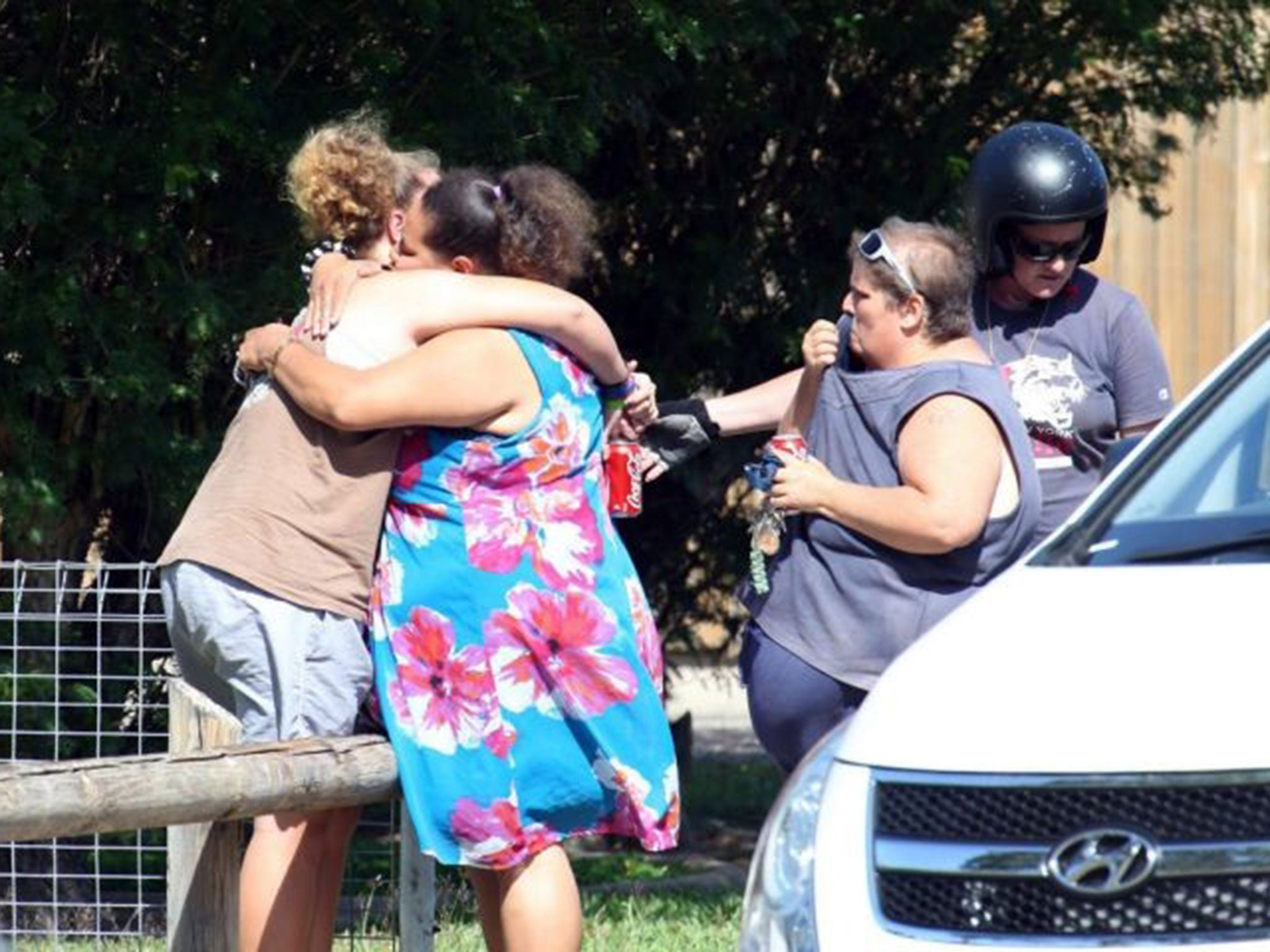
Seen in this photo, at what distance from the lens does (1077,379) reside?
17.6 feet

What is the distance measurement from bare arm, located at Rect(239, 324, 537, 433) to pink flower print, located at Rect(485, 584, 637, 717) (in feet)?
1.14

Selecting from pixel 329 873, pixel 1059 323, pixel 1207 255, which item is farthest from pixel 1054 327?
pixel 1207 255

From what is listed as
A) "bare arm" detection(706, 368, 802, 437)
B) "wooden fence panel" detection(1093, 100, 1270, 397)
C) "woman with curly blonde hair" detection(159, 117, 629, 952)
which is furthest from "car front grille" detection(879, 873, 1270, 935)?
"wooden fence panel" detection(1093, 100, 1270, 397)

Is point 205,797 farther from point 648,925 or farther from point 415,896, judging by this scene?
point 648,925

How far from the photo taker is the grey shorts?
4.67 meters

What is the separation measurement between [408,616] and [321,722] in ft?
0.84

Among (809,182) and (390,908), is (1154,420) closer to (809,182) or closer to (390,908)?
(390,908)

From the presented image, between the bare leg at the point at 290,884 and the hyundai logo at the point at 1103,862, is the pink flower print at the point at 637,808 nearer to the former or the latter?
the bare leg at the point at 290,884

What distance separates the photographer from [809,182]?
31.2 ft

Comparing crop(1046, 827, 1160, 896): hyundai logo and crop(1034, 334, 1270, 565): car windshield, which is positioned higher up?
crop(1034, 334, 1270, 565): car windshield

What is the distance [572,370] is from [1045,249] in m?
1.11

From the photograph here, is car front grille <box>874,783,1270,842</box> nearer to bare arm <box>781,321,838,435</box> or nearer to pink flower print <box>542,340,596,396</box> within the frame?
pink flower print <box>542,340,596,396</box>

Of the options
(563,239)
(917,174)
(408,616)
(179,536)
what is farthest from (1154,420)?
(917,174)

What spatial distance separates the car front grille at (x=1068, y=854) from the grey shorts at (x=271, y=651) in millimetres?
1501
